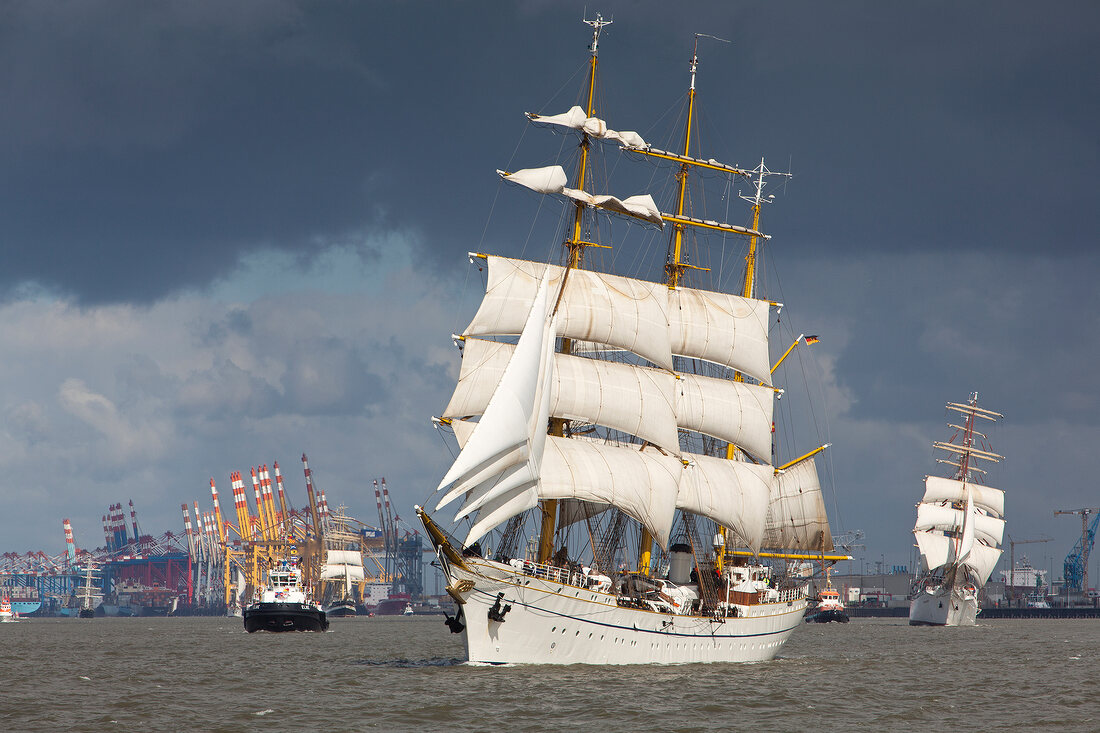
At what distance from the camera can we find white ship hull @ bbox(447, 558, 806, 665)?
1932 inches

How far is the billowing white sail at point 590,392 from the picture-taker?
200 ft

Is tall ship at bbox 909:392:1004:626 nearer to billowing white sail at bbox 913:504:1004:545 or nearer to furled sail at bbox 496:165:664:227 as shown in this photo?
billowing white sail at bbox 913:504:1004:545

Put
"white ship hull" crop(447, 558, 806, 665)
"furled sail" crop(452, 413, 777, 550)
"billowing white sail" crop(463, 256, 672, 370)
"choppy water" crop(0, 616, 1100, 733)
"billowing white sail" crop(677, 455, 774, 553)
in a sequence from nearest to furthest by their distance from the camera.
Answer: "choppy water" crop(0, 616, 1100, 733) < "white ship hull" crop(447, 558, 806, 665) < "furled sail" crop(452, 413, 777, 550) < "billowing white sail" crop(463, 256, 672, 370) < "billowing white sail" crop(677, 455, 774, 553)

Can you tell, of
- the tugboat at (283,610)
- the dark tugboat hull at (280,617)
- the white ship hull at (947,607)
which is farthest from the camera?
the white ship hull at (947,607)

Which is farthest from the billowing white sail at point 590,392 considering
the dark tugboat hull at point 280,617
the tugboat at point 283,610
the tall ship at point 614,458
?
the tugboat at point 283,610

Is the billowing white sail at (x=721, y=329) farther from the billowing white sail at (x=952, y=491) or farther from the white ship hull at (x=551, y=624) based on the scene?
the billowing white sail at (x=952, y=491)

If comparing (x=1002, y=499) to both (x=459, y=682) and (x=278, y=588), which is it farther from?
(x=459, y=682)

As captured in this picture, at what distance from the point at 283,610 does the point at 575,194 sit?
183 ft

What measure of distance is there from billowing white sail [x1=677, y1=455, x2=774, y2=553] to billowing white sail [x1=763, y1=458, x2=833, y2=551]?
10.3 metres

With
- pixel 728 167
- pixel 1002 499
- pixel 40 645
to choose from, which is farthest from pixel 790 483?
pixel 1002 499

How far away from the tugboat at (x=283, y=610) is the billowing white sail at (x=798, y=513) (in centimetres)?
4406

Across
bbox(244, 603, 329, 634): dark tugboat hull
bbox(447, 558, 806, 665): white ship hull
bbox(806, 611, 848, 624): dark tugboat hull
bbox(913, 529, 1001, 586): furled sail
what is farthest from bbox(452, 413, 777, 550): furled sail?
bbox(806, 611, 848, 624): dark tugboat hull

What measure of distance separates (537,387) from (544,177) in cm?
1694

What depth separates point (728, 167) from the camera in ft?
255
